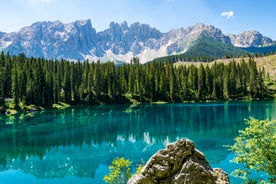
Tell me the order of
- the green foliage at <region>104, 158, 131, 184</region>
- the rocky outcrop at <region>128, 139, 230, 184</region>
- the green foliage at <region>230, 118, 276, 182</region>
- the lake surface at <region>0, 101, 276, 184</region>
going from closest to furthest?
the rocky outcrop at <region>128, 139, 230, 184</region> → the green foliage at <region>230, 118, 276, 182</region> → the green foliage at <region>104, 158, 131, 184</region> → the lake surface at <region>0, 101, 276, 184</region>

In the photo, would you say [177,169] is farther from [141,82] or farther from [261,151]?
[141,82]

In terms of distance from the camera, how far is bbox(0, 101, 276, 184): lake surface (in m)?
37.2

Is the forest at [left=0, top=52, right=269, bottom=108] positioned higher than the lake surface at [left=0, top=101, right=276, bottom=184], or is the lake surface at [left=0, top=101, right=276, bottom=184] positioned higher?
the forest at [left=0, top=52, right=269, bottom=108]

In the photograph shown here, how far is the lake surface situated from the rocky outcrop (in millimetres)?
19788

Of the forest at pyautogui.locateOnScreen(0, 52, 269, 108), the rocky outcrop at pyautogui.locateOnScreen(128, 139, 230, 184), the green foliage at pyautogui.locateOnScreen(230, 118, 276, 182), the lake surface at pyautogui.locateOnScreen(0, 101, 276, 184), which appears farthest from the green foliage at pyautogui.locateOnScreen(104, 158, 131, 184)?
the forest at pyautogui.locateOnScreen(0, 52, 269, 108)

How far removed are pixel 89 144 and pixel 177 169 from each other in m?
45.1

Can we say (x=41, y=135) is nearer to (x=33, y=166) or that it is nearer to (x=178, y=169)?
(x=33, y=166)

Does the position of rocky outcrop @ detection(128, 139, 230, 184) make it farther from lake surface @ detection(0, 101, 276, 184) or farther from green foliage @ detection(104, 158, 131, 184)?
lake surface @ detection(0, 101, 276, 184)

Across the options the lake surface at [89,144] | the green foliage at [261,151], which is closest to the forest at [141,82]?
the lake surface at [89,144]

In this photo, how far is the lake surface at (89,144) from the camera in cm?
3722

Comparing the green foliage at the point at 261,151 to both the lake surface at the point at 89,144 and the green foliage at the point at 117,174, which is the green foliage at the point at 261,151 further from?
the lake surface at the point at 89,144

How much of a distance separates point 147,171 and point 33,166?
33.0 meters

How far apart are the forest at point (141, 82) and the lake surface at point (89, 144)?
63819 mm

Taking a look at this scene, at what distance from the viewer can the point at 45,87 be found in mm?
132375
